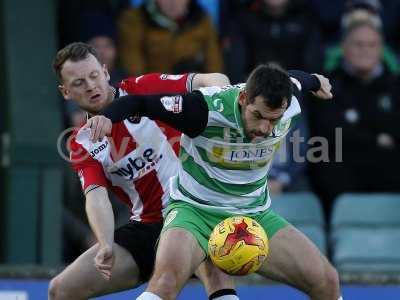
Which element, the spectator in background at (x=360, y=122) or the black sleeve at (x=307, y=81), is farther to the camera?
the spectator in background at (x=360, y=122)

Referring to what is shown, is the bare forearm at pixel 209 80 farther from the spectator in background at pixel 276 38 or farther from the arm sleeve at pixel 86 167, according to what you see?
the spectator in background at pixel 276 38

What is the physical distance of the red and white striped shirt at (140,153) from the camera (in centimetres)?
779

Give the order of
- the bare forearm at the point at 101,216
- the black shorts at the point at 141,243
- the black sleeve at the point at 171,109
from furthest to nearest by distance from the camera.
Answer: the black shorts at the point at 141,243 → the bare forearm at the point at 101,216 → the black sleeve at the point at 171,109

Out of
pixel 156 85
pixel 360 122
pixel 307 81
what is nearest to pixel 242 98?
pixel 307 81

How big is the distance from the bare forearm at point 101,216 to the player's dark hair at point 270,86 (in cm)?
111

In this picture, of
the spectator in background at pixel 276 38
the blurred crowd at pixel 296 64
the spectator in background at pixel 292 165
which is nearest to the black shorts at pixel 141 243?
the blurred crowd at pixel 296 64

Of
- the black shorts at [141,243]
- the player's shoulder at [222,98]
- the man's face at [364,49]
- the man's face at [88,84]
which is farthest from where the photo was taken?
the man's face at [364,49]

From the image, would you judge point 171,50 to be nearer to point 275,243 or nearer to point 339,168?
point 339,168

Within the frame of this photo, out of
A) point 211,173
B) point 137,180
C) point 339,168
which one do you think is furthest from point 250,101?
point 339,168

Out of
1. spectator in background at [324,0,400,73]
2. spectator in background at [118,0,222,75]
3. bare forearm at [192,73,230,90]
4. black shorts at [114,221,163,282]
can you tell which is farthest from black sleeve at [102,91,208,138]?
spectator in background at [324,0,400,73]

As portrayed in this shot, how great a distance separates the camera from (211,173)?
24.5 feet

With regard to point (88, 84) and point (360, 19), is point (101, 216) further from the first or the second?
point (360, 19)

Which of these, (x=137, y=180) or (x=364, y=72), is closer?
(x=137, y=180)

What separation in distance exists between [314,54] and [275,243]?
377 cm
